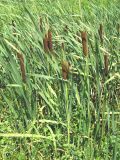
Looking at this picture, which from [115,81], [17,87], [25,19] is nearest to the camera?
[17,87]

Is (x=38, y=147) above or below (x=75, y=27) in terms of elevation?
below

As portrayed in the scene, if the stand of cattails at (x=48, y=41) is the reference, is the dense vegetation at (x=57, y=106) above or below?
below

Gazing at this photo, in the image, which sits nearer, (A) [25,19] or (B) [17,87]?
(B) [17,87]

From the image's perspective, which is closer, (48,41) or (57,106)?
(48,41)

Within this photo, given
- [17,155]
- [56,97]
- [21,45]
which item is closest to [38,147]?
[17,155]

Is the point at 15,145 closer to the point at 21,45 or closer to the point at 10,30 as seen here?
the point at 21,45

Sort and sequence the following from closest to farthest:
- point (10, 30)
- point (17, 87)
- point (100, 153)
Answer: point (100, 153), point (17, 87), point (10, 30)

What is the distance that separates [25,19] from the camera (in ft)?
8.28

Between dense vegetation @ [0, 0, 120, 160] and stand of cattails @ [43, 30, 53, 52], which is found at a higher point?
stand of cattails @ [43, 30, 53, 52]

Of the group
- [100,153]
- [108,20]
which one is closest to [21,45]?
[100,153]

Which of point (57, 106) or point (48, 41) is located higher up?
point (48, 41)

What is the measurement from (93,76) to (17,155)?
0.60 m

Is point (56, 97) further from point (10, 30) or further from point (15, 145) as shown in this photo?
point (10, 30)

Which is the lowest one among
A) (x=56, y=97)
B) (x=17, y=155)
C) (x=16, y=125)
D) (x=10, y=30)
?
(x=17, y=155)
